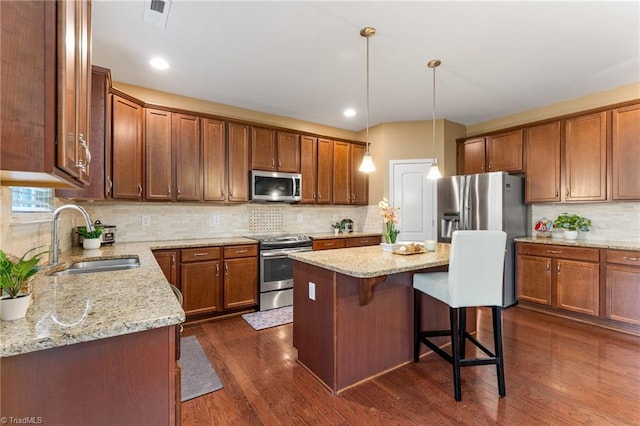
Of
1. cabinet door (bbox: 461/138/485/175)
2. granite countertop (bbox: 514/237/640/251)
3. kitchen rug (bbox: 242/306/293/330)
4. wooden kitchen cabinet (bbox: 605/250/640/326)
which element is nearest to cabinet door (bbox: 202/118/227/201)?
kitchen rug (bbox: 242/306/293/330)

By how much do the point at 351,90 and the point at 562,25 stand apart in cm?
198

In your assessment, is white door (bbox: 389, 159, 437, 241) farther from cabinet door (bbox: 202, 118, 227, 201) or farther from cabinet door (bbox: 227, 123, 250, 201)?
cabinet door (bbox: 202, 118, 227, 201)

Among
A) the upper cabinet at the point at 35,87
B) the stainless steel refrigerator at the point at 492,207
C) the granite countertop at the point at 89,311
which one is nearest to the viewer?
the upper cabinet at the point at 35,87

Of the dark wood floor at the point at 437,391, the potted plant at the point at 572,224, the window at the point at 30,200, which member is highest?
the window at the point at 30,200

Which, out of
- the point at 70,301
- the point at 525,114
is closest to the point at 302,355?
the point at 70,301

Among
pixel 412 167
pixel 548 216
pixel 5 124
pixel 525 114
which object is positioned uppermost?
pixel 525 114

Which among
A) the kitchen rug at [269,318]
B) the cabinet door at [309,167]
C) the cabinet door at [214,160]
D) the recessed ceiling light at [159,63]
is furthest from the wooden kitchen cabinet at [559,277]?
the recessed ceiling light at [159,63]

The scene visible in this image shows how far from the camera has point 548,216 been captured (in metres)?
4.05

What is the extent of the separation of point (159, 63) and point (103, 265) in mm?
1991

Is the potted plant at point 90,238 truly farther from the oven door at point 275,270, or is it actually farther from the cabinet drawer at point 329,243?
the cabinet drawer at point 329,243

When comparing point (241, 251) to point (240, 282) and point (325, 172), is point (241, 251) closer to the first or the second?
point (240, 282)

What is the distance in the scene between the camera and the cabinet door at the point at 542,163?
374 centimetres

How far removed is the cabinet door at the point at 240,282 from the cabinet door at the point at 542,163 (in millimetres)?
3816

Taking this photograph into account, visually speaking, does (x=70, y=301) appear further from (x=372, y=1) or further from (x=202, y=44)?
(x=372, y=1)
